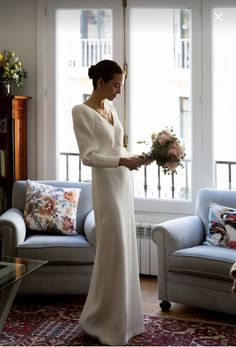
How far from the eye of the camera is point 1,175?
189 inches

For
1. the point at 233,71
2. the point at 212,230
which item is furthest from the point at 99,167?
the point at 233,71

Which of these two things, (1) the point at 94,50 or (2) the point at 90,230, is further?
(1) the point at 94,50

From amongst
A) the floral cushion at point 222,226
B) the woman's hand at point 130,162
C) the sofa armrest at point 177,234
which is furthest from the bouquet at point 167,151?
the floral cushion at point 222,226

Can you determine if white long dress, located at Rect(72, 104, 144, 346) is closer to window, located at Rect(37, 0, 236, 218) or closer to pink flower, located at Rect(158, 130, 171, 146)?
pink flower, located at Rect(158, 130, 171, 146)

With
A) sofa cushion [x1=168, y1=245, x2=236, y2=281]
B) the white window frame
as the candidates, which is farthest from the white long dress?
the white window frame

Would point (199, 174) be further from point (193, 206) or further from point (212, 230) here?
point (212, 230)

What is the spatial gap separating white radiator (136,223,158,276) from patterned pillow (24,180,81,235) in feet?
2.21

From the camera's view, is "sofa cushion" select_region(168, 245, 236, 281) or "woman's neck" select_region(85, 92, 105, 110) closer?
"woman's neck" select_region(85, 92, 105, 110)

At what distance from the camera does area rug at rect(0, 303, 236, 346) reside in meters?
3.26

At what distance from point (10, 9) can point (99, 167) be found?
2551mm

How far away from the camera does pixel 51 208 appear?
14.0 feet

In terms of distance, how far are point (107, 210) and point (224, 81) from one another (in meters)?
2.04

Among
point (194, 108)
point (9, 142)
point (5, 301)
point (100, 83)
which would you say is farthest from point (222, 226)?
point (9, 142)

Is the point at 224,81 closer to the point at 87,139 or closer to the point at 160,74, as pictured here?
the point at 160,74
